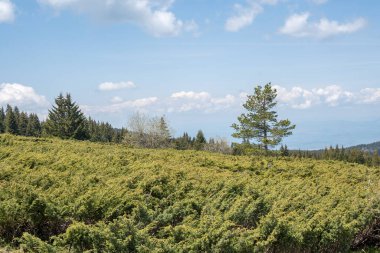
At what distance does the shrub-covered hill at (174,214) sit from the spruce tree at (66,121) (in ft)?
169

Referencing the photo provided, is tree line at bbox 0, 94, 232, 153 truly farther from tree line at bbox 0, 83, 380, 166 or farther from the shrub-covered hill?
the shrub-covered hill

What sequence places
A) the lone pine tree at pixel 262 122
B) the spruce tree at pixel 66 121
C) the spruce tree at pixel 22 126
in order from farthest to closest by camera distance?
the spruce tree at pixel 22 126 < the spruce tree at pixel 66 121 < the lone pine tree at pixel 262 122

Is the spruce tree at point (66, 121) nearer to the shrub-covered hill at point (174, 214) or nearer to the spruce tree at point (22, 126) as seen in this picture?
the spruce tree at point (22, 126)

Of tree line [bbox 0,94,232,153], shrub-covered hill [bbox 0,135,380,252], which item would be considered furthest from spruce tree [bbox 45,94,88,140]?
shrub-covered hill [bbox 0,135,380,252]

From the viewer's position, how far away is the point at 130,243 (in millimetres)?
5387

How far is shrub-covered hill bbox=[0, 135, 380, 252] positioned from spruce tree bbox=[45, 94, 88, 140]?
51.5 m

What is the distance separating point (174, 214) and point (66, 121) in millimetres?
56176

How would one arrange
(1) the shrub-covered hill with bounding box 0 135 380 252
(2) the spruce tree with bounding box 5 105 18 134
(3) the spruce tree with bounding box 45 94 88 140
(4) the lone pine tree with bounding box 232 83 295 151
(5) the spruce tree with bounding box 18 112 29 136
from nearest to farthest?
(1) the shrub-covered hill with bounding box 0 135 380 252
(4) the lone pine tree with bounding box 232 83 295 151
(3) the spruce tree with bounding box 45 94 88 140
(2) the spruce tree with bounding box 5 105 18 134
(5) the spruce tree with bounding box 18 112 29 136

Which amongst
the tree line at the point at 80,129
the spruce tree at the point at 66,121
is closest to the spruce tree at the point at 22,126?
the tree line at the point at 80,129

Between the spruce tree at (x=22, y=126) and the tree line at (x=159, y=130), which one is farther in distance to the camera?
the spruce tree at (x=22, y=126)

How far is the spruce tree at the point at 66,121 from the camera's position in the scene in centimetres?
5956

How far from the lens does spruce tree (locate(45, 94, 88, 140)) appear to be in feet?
195

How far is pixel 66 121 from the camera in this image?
59.5 m

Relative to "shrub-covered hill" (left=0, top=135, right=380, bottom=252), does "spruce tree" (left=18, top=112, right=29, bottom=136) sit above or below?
above
